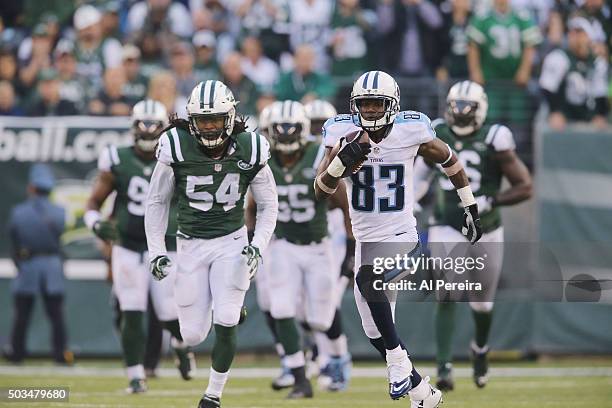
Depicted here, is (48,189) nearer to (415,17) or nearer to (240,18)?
(240,18)

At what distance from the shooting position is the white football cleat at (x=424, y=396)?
772cm

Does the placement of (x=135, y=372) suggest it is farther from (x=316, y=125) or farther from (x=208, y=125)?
(x=208, y=125)

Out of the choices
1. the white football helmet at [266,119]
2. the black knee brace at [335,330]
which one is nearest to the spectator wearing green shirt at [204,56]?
the white football helmet at [266,119]

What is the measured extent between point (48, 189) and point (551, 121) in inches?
200

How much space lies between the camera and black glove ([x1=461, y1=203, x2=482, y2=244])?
26.0ft

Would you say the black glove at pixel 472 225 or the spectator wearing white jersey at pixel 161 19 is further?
the spectator wearing white jersey at pixel 161 19

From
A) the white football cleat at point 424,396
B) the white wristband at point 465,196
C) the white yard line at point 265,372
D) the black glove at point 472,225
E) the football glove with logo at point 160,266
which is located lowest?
the white yard line at point 265,372

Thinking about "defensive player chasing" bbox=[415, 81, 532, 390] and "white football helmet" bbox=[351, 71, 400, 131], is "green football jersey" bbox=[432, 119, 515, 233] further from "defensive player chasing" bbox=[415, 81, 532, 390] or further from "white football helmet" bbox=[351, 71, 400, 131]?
"white football helmet" bbox=[351, 71, 400, 131]

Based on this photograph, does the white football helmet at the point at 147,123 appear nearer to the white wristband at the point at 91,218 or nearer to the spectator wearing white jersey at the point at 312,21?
the white wristband at the point at 91,218

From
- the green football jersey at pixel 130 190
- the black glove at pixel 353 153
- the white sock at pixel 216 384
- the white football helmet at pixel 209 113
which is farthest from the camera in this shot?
the green football jersey at pixel 130 190

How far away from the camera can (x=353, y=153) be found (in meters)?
7.46

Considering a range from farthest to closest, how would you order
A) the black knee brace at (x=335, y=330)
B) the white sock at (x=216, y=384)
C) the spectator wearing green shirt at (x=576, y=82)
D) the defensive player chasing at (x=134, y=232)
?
the spectator wearing green shirt at (x=576, y=82)
the black knee brace at (x=335, y=330)
the defensive player chasing at (x=134, y=232)
the white sock at (x=216, y=384)

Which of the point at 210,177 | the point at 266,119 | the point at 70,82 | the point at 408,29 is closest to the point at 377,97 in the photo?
the point at 210,177

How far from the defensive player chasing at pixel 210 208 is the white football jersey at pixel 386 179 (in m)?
0.55
